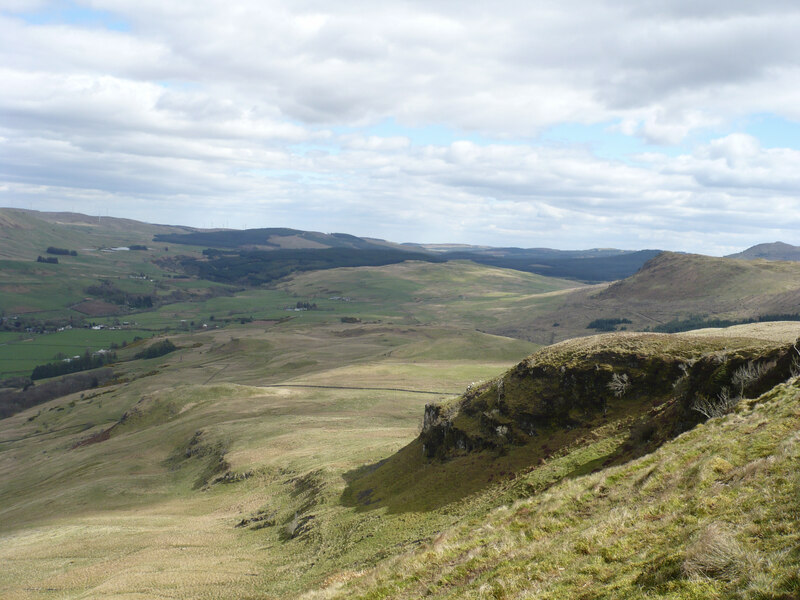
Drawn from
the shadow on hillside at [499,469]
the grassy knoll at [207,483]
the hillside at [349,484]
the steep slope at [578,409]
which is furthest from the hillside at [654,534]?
the grassy knoll at [207,483]

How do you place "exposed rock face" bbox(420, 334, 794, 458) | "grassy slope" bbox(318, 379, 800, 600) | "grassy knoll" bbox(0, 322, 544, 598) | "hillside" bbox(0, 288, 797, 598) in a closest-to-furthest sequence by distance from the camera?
Answer: 1. "grassy slope" bbox(318, 379, 800, 600)
2. "hillside" bbox(0, 288, 797, 598)
3. "exposed rock face" bbox(420, 334, 794, 458)
4. "grassy knoll" bbox(0, 322, 544, 598)

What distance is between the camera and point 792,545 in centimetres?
1305

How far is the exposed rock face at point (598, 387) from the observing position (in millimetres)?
32562

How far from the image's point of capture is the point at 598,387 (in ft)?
133

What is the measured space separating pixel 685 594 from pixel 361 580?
15.8 m

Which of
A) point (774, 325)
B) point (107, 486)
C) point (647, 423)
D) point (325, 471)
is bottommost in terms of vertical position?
point (107, 486)

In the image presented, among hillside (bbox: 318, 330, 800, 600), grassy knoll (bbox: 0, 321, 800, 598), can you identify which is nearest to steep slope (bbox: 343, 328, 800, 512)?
grassy knoll (bbox: 0, 321, 800, 598)

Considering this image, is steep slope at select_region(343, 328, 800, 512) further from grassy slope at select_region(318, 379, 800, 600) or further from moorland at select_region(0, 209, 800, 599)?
grassy slope at select_region(318, 379, 800, 600)

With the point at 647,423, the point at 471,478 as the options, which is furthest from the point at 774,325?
the point at 471,478

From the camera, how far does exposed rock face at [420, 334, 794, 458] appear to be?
32.6 m

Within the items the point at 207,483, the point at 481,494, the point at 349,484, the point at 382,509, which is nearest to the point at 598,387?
the point at 481,494

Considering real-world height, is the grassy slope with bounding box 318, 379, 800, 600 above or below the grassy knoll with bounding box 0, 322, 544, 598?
above

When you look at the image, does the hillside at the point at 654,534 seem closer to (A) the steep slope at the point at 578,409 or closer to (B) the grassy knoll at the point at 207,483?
(A) the steep slope at the point at 578,409

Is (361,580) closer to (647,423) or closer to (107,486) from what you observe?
(647,423)
